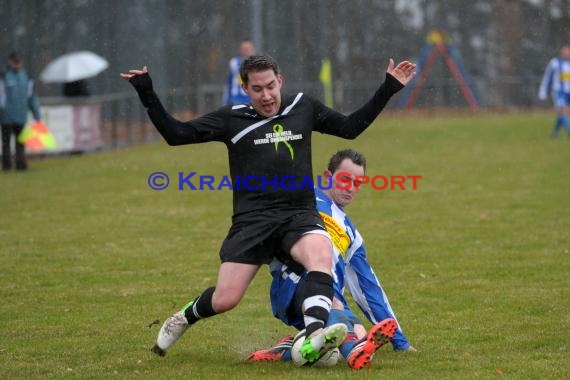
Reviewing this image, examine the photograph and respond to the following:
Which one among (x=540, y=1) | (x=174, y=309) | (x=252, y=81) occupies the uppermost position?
(x=540, y=1)

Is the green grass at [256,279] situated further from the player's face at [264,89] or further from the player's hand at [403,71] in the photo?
the player's hand at [403,71]

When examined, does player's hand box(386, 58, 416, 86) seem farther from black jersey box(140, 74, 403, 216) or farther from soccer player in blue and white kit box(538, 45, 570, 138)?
soccer player in blue and white kit box(538, 45, 570, 138)

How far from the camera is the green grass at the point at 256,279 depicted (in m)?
6.21

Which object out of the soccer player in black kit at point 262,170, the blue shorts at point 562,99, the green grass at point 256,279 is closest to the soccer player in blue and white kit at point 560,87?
the blue shorts at point 562,99

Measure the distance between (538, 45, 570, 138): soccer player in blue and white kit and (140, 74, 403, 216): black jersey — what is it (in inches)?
720

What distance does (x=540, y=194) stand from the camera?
14617mm

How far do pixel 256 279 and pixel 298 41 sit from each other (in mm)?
23286

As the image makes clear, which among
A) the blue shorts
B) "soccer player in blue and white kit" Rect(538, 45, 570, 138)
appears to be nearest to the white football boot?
"soccer player in blue and white kit" Rect(538, 45, 570, 138)

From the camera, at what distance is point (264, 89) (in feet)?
19.4

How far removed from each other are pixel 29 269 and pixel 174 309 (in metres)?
2.40

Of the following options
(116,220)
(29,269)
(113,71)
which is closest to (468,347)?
(29,269)

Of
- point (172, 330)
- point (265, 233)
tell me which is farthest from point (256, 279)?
point (265, 233)

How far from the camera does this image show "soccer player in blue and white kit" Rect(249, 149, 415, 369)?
6105mm

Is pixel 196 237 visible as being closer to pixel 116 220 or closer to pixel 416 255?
pixel 116 220
